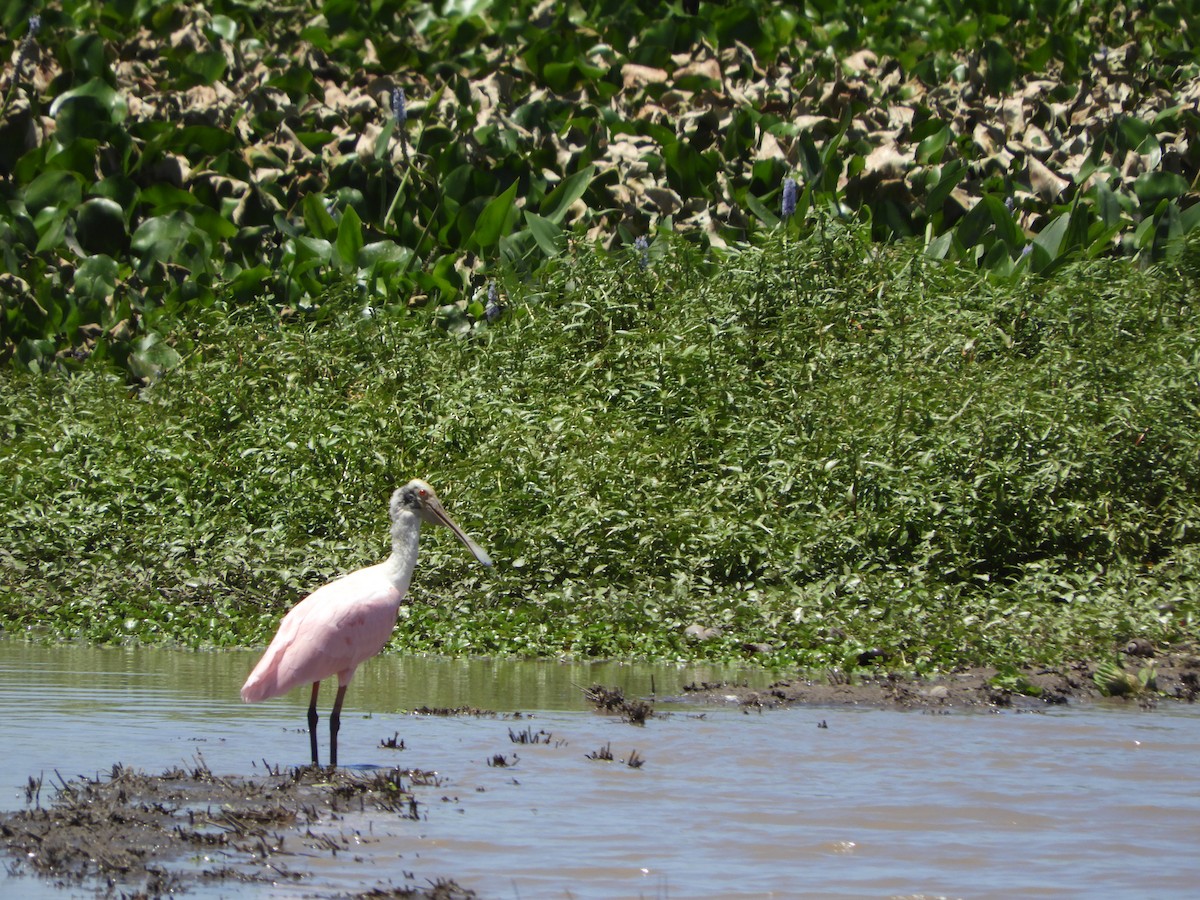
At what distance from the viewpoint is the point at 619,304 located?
1198 cm

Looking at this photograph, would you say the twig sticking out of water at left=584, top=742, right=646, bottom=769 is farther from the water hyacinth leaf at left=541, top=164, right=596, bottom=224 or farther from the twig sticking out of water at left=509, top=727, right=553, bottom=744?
the water hyacinth leaf at left=541, top=164, right=596, bottom=224

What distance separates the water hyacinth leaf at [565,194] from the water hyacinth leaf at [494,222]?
0.42 metres

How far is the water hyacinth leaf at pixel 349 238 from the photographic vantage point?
1390 cm

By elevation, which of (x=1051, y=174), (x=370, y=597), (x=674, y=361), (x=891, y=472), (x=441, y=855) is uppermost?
(x=1051, y=174)

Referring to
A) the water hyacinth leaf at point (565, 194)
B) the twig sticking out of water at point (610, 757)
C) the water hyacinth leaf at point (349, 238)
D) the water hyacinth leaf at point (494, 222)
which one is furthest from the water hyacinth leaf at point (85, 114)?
the twig sticking out of water at point (610, 757)

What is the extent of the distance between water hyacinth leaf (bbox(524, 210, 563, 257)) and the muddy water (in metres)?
6.19

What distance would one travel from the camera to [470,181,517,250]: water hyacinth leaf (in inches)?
552

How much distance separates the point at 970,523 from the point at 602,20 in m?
10.3

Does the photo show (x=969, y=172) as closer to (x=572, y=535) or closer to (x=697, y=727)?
(x=572, y=535)

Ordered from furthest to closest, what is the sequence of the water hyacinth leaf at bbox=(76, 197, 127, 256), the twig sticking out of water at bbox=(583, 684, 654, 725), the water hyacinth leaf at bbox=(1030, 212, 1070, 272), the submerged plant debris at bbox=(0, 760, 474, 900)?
the water hyacinth leaf at bbox=(76, 197, 127, 256) < the water hyacinth leaf at bbox=(1030, 212, 1070, 272) < the twig sticking out of water at bbox=(583, 684, 654, 725) < the submerged plant debris at bbox=(0, 760, 474, 900)

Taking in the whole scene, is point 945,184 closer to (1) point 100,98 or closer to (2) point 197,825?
(1) point 100,98

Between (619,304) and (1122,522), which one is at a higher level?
(619,304)

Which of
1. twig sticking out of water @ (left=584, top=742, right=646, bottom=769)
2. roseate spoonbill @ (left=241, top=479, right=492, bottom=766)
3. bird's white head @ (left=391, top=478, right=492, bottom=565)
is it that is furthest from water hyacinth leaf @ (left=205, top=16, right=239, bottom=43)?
twig sticking out of water @ (left=584, top=742, right=646, bottom=769)

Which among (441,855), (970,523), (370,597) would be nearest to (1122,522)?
(970,523)
